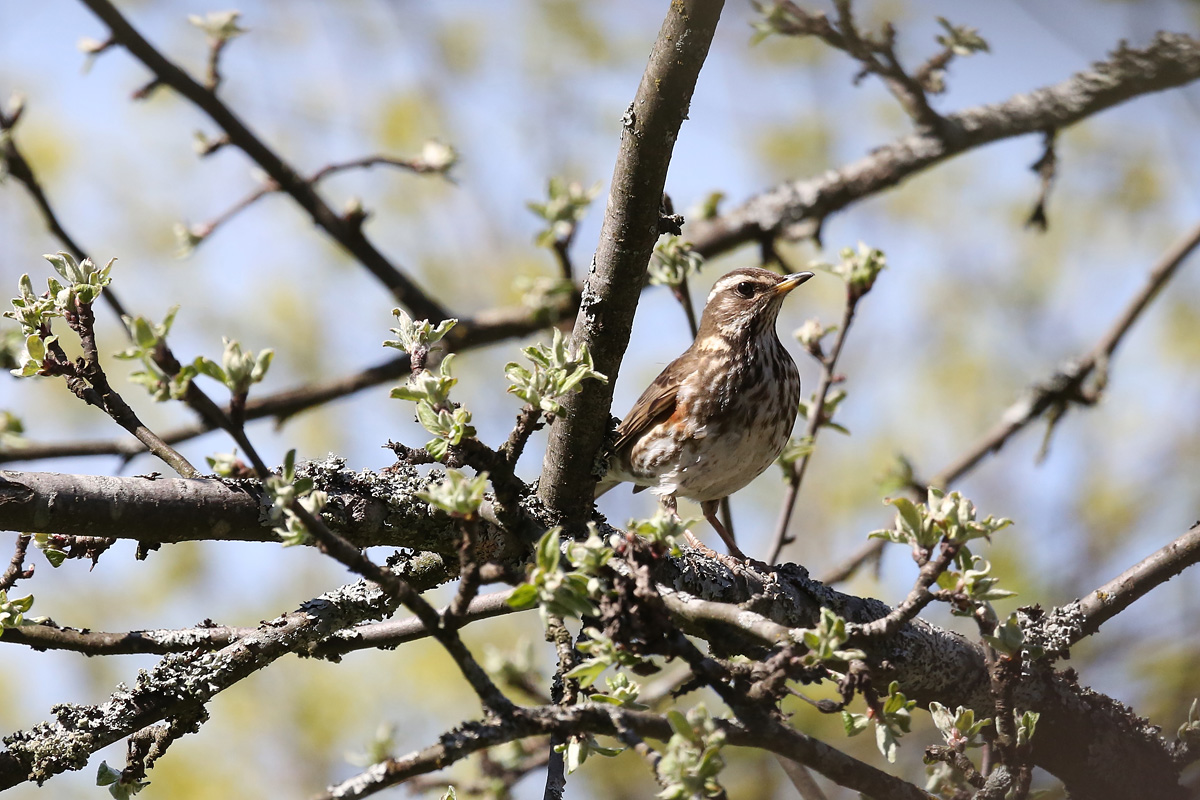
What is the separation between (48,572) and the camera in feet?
38.2

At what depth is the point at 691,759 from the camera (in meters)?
2.09

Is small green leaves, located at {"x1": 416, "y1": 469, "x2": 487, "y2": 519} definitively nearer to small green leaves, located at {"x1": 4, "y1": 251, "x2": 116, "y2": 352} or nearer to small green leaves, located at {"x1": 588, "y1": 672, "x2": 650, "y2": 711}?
small green leaves, located at {"x1": 588, "y1": 672, "x2": 650, "y2": 711}

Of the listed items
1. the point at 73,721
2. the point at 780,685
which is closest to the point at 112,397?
the point at 73,721

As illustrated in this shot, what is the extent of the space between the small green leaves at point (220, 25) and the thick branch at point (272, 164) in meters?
0.23

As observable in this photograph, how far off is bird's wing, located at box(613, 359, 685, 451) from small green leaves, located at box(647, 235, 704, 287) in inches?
46.1

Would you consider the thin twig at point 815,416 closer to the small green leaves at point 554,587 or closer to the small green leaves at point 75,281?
the small green leaves at point 554,587

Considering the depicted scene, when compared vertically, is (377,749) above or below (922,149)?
below

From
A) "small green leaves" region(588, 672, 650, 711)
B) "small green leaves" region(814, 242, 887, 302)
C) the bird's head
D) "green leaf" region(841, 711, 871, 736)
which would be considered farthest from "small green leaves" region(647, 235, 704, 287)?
"green leaf" region(841, 711, 871, 736)

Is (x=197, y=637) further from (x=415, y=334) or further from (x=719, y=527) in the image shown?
(x=719, y=527)

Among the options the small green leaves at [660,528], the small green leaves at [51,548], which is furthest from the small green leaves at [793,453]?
the small green leaves at [51,548]

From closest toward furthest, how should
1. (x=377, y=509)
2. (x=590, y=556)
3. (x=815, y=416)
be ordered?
(x=590, y=556) < (x=377, y=509) < (x=815, y=416)

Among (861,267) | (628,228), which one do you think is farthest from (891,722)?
(861,267)

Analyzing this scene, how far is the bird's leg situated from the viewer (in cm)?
477

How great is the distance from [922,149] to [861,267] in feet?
5.30
